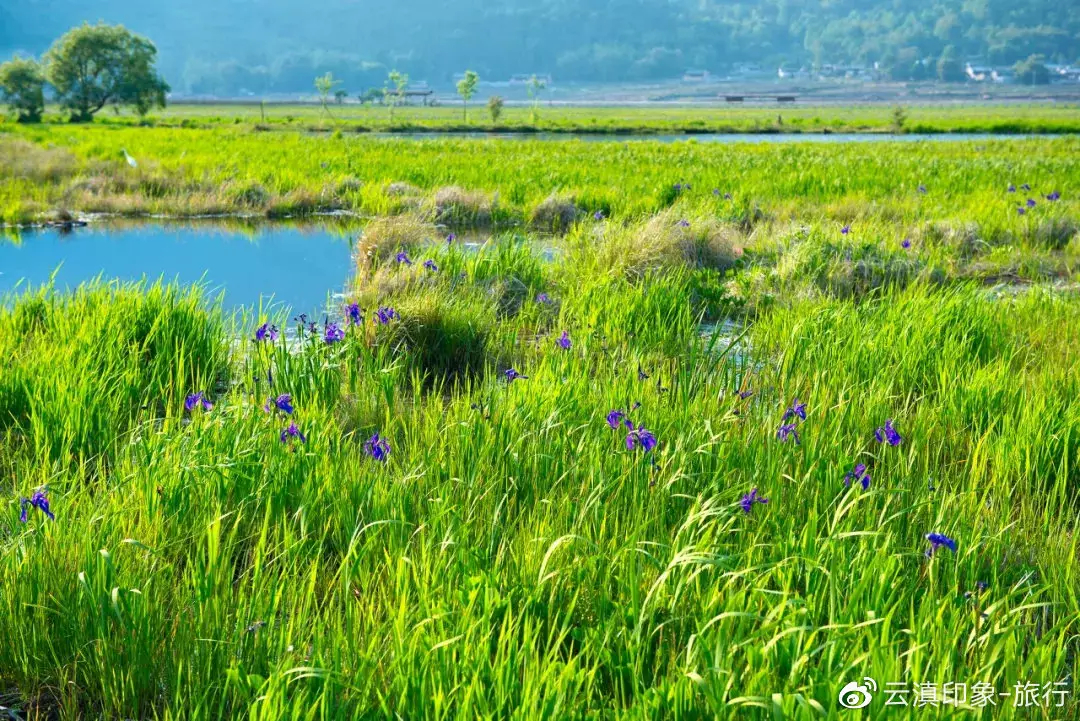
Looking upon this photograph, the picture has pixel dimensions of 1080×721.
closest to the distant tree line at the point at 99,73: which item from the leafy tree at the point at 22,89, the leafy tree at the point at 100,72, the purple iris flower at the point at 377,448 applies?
the leafy tree at the point at 100,72

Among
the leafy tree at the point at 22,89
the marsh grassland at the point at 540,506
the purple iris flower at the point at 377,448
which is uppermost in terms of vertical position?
the leafy tree at the point at 22,89

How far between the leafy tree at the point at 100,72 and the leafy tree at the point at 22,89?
4.17 metres

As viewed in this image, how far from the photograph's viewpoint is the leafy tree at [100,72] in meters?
66.4

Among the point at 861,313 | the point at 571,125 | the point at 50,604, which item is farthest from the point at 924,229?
the point at 571,125

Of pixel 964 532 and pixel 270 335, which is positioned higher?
pixel 270 335

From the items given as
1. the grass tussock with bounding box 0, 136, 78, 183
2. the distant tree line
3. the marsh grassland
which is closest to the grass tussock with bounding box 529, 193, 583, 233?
the marsh grassland

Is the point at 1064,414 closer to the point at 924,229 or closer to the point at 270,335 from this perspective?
the point at 270,335

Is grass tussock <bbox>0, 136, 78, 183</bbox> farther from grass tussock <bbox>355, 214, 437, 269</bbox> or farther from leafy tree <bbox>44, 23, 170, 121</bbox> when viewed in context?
leafy tree <bbox>44, 23, 170, 121</bbox>

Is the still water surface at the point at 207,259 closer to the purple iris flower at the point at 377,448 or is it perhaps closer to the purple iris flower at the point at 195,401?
the purple iris flower at the point at 195,401

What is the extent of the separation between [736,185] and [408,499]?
12821 mm

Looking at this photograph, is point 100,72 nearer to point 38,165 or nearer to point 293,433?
point 38,165

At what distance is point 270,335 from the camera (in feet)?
15.9

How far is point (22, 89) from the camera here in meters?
58.9

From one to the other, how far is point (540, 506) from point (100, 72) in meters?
75.6
